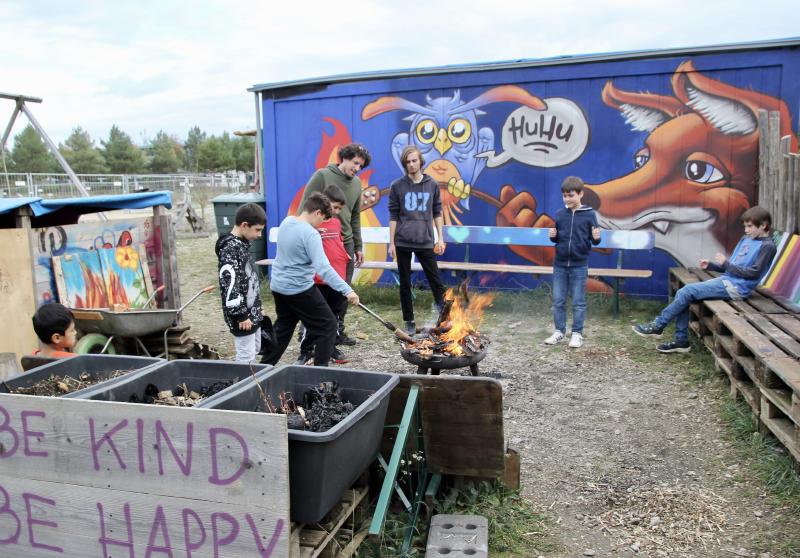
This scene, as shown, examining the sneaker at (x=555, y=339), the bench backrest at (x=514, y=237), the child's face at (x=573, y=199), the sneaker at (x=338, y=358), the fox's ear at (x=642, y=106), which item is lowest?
the sneaker at (x=338, y=358)

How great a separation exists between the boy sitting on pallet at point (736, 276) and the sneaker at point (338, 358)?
130 inches

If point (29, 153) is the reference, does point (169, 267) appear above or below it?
below

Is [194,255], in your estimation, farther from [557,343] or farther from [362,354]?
[557,343]

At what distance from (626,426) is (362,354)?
3021 mm

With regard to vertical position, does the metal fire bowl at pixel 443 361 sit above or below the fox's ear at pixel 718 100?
below

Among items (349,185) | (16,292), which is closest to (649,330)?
(349,185)

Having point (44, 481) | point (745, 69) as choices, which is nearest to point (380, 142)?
point (745, 69)

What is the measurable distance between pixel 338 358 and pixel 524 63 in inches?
202

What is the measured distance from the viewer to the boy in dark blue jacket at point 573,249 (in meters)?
7.12

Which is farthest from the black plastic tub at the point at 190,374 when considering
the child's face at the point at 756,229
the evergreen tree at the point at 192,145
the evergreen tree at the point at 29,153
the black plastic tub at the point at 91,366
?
the evergreen tree at the point at 192,145

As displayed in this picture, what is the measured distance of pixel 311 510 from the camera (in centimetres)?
276

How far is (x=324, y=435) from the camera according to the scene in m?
2.64

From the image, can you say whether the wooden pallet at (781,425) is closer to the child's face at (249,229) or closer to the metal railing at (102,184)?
the child's face at (249,229)

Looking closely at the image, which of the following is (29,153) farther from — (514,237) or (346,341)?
(346,341)
